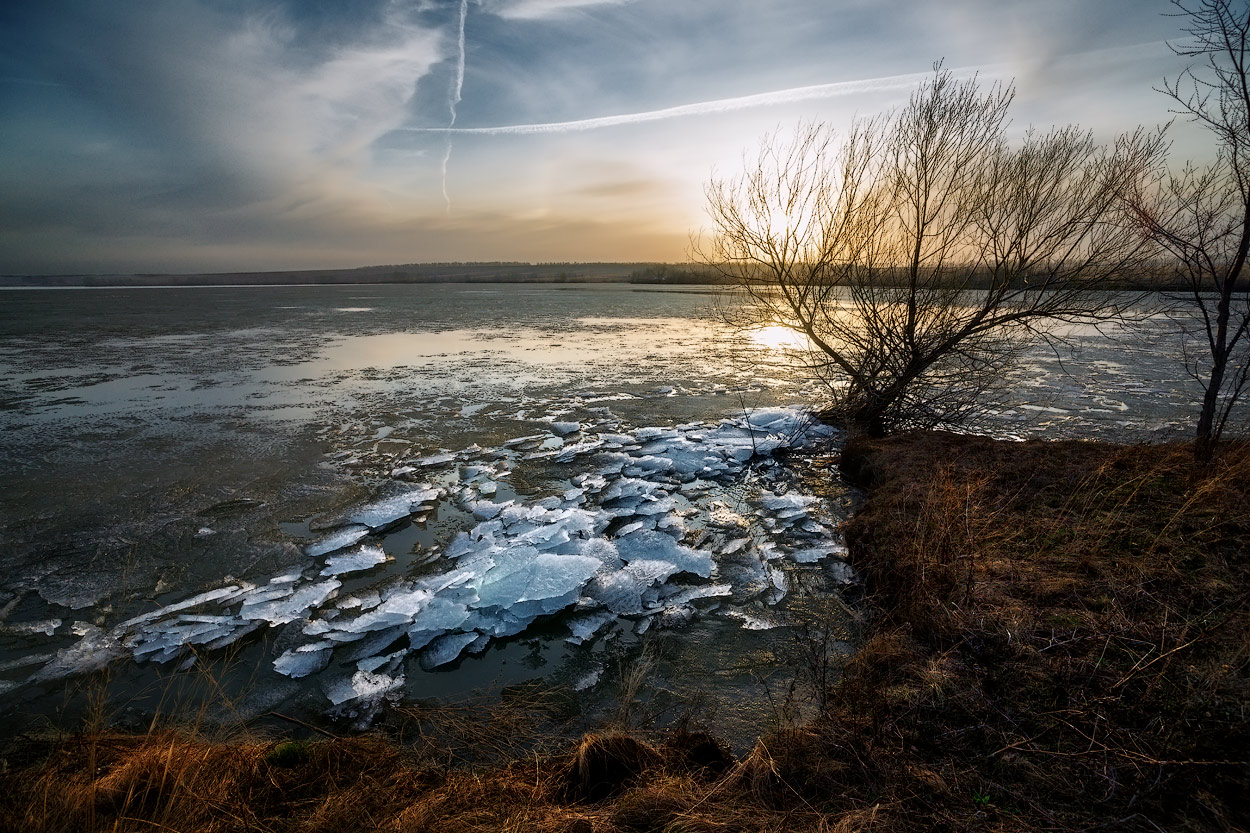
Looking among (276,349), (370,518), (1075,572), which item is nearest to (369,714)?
(370,518)

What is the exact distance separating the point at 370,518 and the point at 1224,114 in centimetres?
778

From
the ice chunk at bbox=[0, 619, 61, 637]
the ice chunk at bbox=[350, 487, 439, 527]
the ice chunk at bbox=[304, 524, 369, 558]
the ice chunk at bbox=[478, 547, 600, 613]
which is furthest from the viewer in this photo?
the ice chunk at bbox=[350, 487, 439, 527]

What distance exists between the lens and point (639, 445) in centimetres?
710

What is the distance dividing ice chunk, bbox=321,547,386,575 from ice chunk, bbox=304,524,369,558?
0.36ft

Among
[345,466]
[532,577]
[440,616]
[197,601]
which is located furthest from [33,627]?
[532,577]

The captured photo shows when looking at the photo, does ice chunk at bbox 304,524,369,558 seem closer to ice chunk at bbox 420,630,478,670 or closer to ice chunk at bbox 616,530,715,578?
ice chunk at bbox 420,630,478,670

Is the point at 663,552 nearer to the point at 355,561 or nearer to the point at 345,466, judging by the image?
the point at 355,561

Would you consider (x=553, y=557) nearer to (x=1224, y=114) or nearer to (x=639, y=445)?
(x=639, y=445)

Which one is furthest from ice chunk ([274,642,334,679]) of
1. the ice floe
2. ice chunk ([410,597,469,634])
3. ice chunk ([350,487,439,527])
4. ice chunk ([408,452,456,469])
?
ice chunk ([408,452,456,469])

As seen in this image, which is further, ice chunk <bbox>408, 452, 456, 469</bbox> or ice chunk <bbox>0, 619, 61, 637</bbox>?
ice chunk <bbox>408, 452, 456, 469</bbox>

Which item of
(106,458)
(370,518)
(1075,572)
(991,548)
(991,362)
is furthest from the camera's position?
(991,362)

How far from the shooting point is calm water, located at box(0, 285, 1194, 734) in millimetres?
3219

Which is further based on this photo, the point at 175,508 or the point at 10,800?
the point at 175,508

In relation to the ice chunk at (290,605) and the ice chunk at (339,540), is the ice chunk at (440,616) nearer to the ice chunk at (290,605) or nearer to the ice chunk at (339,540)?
the ice chunk at (290,605)
